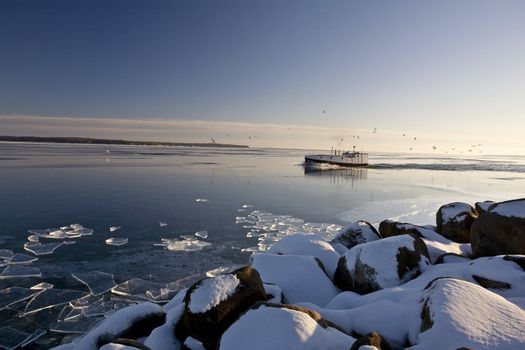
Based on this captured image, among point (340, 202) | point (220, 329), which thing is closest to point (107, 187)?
point (340, 202)

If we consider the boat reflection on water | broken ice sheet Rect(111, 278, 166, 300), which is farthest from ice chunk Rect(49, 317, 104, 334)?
the boat reflection on water

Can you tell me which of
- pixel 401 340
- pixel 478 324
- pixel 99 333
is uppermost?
pixel 478 324

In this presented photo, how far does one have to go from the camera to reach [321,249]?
7023 millimetres

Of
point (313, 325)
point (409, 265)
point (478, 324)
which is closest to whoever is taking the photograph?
point (478, 324)

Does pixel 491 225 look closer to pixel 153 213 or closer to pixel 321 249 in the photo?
pixel 321 249

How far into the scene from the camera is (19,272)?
7656 millimetres

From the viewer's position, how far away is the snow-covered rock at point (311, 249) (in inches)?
267

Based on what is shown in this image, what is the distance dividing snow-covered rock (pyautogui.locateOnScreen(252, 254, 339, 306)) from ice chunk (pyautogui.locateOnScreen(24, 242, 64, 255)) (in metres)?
6.31

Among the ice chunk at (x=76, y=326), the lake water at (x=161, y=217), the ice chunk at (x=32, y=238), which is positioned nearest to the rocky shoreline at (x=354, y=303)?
the ice chunk at (x=76, y=326)

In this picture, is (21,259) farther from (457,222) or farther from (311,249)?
(457,222)

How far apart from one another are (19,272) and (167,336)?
5412 millimetres

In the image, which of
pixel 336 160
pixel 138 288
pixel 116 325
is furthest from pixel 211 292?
pixel 336 160

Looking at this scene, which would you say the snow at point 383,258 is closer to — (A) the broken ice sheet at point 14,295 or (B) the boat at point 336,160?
(A) the broken ice sheet at point 14,295

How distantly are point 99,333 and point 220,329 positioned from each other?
5.48ft
